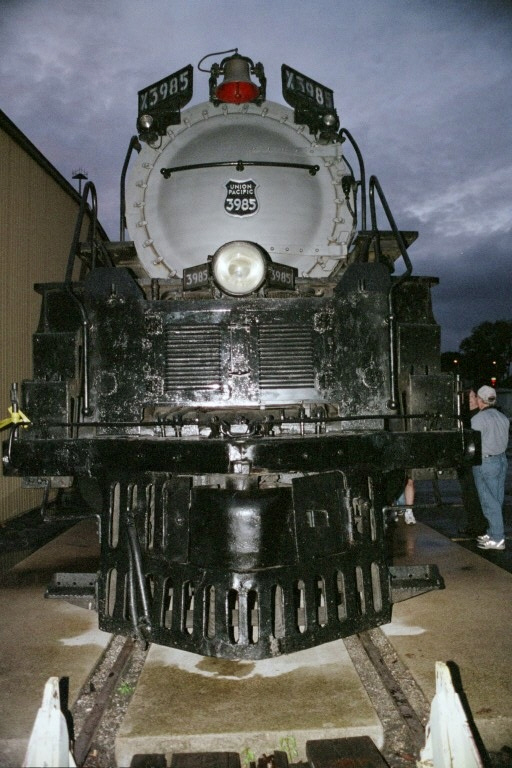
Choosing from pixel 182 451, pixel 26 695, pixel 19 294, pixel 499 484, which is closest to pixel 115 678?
pixel 26 695

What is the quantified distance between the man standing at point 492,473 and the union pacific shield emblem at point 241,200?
330cm

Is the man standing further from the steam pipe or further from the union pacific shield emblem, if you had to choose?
the steam pipe

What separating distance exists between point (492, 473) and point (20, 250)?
709 cm

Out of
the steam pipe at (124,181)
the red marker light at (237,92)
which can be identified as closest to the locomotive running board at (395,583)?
the steam pipe at (124,181)

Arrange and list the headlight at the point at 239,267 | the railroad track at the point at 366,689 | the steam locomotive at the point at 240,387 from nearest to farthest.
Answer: the railroad track at the point at 366,689 < the steam locomotive at the point at 240,387 < the headlight at the point at 239,267

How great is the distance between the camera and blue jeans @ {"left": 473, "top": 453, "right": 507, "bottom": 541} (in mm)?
5707

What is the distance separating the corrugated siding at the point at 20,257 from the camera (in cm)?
790

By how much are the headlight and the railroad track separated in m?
2.04

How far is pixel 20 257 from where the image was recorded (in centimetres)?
848

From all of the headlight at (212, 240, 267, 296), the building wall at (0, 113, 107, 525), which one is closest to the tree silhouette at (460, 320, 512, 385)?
the building wall at (0, 113, 107, 525)

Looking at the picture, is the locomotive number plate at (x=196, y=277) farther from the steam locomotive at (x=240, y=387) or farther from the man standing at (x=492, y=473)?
the man standing at (x=492, y=473)

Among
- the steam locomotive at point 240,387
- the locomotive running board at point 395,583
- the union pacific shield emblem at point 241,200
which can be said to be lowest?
the locomotive running board at point 395,583

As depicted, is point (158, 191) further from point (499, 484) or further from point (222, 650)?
point (499, 484)

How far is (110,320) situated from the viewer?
3.58 meters
